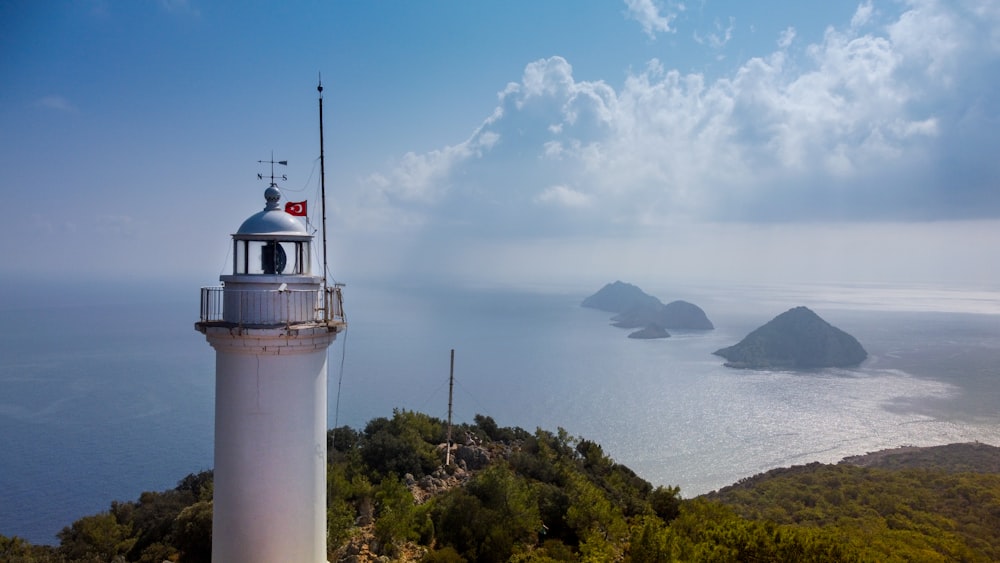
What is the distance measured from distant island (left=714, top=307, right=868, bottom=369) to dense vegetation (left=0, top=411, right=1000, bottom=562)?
99.0 metres

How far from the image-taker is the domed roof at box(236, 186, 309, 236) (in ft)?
22.0

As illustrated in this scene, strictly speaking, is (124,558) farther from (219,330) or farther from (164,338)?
(164,338)

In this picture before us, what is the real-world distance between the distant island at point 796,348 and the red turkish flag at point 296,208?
4826 inches

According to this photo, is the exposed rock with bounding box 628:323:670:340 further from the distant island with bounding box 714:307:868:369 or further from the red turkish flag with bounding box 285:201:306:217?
the red turkish flag with bounding box 285:201:306:217

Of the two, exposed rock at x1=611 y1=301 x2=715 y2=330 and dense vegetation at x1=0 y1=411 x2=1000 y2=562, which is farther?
exposed rock at x1=611 y1=301 x2=715 y2=330

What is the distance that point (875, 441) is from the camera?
65.1 meters

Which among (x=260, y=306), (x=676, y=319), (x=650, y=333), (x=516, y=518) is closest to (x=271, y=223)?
(x=260, y=306)

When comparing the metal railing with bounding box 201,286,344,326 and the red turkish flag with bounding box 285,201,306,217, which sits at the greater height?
the red turkish flag with bounding box 285,201,306,217

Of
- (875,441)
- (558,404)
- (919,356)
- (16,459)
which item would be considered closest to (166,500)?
(16,459)

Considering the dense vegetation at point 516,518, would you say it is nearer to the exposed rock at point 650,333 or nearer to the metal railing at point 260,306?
the metal railing at point 260,306

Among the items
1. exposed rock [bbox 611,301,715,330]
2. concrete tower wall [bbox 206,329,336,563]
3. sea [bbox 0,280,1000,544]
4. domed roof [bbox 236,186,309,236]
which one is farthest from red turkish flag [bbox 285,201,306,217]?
exposed rock [bbox 611,301,715,330]

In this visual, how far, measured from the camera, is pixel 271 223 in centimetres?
679

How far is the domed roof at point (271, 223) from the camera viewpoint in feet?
22.0

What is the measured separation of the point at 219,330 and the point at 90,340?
487ft
